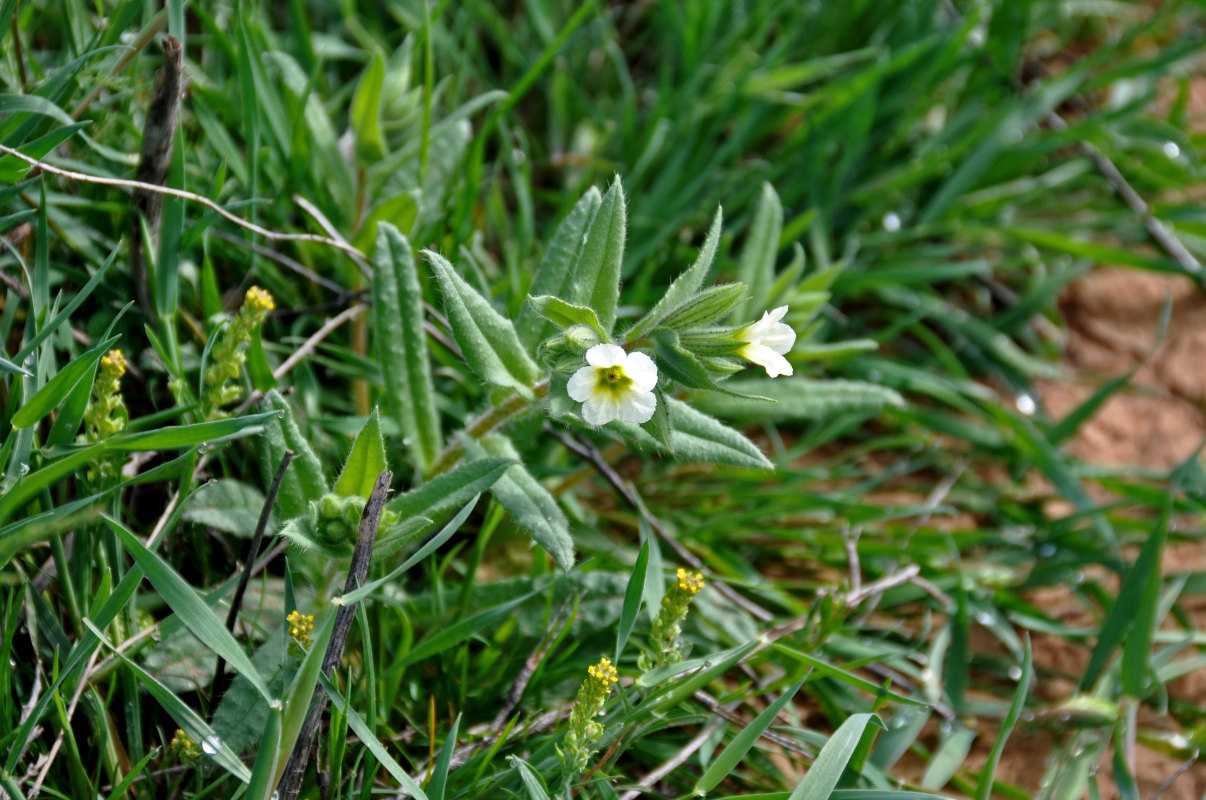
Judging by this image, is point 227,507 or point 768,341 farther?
point 227,507

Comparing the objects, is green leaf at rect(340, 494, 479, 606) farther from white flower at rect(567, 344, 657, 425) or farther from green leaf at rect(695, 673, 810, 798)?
green leaf at rect(695, 673, 810, 798)

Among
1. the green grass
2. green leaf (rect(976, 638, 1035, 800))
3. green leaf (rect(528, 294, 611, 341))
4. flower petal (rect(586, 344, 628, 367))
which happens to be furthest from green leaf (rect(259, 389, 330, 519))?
green leaf (rect(976, 638, 1035, 800))

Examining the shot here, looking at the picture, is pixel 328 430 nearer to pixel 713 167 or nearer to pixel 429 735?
pixel 429 735

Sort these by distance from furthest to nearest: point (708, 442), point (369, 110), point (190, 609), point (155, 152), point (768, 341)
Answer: point (369, 110)
point (155, 152)
point (708, 442)
point (768, 341)
point (190, 609)

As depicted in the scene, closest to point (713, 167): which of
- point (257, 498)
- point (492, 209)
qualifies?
point (492, 209)

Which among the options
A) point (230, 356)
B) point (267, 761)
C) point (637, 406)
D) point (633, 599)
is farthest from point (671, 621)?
point (230, 356)

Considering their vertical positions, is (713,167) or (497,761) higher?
(713,167)

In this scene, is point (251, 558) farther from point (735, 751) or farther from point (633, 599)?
point (735, 751)
